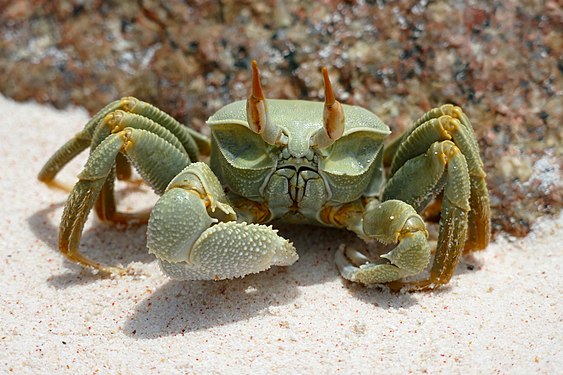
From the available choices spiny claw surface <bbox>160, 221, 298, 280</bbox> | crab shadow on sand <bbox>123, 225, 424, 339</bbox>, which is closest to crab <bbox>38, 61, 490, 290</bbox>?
spiny claw surface <bbox>160, 221, 298, 280</bbox>

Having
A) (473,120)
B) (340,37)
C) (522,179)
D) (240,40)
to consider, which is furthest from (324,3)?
(522,179)

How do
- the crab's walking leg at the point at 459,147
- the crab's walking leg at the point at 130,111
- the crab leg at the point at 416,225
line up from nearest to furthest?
the crab leg at the point at 416,225 → the crab's walking leg at the point at 459,147 → the crab's walking leg at the point at 130,111

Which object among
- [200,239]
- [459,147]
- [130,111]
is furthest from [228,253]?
[459,147]

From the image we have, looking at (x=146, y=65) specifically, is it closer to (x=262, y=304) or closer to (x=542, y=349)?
(x=262, y=304)

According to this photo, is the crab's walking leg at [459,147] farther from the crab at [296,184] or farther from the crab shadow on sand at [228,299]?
the crab shadow on sand at [228,299]

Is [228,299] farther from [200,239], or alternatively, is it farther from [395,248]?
[395,248]

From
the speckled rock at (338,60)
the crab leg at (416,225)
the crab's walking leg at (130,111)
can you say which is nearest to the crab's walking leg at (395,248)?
the crab leg at (416,225)

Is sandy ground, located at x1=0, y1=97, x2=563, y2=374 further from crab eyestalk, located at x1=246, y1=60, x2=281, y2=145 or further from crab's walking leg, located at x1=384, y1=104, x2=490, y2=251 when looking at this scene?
crab eyestalk, located at x1=246, y1=60, x2=281, y2=145
